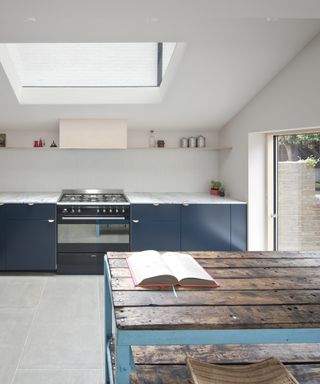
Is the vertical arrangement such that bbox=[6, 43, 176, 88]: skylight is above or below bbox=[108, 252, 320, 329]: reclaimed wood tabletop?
above

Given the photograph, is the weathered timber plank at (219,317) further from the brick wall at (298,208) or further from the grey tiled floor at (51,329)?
the brick wall at (298,208)

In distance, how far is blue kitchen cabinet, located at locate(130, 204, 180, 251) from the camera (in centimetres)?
471

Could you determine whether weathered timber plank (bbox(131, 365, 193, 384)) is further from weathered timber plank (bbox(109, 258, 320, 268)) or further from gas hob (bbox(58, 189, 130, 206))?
gas hob (bbox(58, 189, 130, 206))

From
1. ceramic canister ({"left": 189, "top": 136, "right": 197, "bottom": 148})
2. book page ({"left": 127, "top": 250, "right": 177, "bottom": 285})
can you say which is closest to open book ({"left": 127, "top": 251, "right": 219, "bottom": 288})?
book page ({"left": 127, "top": 250, "right": 177, "bottom": 285})

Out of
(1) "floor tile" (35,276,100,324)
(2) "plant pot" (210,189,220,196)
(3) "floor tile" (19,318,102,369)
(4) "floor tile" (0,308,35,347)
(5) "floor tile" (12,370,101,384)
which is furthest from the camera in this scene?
(2) "plant pot" (210,189,220,196)

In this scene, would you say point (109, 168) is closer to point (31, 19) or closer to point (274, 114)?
point (274, 114)

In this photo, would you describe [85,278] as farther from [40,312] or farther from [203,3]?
[203,3]

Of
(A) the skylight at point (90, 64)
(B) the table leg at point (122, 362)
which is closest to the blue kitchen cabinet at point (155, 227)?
(A) the skylight at point (90, 64)

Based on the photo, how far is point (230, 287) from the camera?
1717 mm

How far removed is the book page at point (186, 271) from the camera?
172 cm

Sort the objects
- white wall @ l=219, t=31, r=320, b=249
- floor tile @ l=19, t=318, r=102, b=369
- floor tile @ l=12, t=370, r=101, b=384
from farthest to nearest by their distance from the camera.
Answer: white wall @ l=219, t=31, r=320, b=249
floor tile @ l=19, t=318, r=102, b=369
floor tile @ l=12, t=370, r=101, b=384

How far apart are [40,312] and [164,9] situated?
9.16ft

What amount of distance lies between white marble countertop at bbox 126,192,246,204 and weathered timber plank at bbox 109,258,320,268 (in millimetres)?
2523

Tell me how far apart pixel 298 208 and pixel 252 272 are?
2381mm
